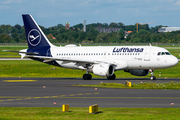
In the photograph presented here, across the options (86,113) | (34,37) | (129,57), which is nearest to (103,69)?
(129,57)

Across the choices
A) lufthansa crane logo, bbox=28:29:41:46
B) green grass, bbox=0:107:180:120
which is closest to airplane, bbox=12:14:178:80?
lufthansa crane logo, bbox=28:29:41:46

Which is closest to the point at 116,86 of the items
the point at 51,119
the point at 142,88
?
the point at 142,88

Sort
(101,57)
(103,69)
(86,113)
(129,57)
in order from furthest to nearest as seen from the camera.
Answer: (101,57) → (129,57) → (103,69) → (86,113)

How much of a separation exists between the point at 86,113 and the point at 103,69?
2556cm

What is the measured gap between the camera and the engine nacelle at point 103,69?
148 feet

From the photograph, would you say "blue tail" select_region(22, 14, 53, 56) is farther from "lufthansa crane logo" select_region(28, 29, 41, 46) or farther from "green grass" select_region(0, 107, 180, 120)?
"green grass" select_region(0, 107, 180, 120)

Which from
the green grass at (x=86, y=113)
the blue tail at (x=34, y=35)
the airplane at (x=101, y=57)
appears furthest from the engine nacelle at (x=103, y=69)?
the green grass at (x=86, y=113)

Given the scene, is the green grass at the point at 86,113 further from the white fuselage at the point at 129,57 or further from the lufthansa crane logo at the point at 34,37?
the lufthansa crane logo at the point at 34,37

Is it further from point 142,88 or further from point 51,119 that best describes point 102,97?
point 51,119

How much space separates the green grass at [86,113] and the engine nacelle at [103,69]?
23.5 metres

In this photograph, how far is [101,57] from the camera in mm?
48750

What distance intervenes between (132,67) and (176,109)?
1011 inches

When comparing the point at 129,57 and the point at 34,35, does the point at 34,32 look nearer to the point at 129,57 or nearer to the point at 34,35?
the point at 34,35

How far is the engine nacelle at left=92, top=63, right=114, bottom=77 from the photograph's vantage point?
45.0 metres
